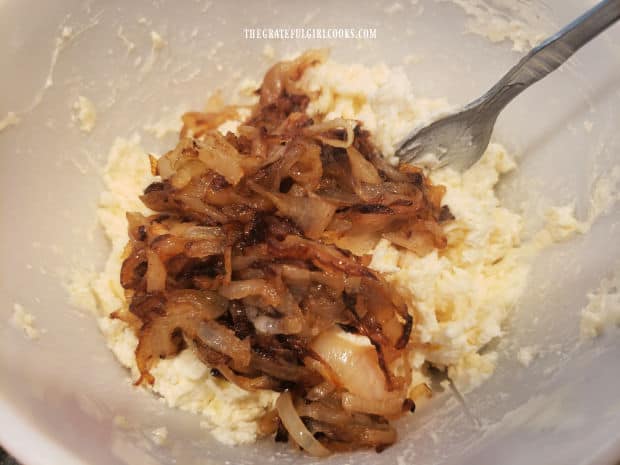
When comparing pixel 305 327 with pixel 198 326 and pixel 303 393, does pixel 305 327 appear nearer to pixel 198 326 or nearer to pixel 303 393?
pixel 303 393

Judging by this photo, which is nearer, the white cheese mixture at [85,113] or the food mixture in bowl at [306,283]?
the food mixture in bowl at [306,283]

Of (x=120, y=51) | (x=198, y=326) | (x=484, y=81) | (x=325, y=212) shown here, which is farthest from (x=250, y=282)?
(x=484, y=81)

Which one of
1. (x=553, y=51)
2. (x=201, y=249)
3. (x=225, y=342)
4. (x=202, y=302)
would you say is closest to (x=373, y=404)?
(x=225, y=342)

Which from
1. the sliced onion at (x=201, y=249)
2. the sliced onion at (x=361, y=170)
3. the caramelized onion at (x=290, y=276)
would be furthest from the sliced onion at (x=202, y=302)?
the sliced onion at (x=361, y=170)

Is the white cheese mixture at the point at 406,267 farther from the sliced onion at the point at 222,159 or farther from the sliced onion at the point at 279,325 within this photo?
the sliced onion at the point at 222,159

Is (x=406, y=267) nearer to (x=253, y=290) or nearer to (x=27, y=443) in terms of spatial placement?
(x=253, y=290)

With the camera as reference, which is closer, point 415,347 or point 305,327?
point 305,327

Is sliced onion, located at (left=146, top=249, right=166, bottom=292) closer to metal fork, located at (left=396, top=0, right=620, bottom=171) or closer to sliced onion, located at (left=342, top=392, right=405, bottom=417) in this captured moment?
sliced onion, located at (left=342, top=392, right=405, bottom=417)
